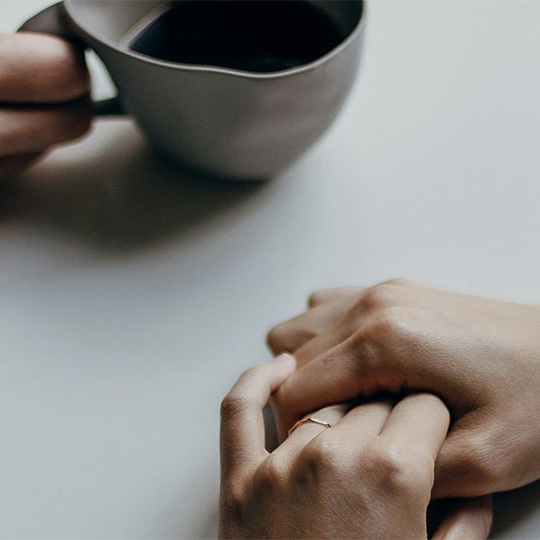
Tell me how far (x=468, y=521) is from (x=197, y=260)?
10.6 inches

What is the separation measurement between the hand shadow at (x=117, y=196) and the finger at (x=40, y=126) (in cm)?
4

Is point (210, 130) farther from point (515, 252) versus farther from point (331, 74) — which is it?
point (515, 252)

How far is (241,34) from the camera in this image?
581 millimetres

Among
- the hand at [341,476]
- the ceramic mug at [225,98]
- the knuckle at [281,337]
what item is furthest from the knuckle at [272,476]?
the ceramic mug at [225,98]

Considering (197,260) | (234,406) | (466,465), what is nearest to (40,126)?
(197,260)

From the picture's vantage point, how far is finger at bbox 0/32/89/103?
0.50m

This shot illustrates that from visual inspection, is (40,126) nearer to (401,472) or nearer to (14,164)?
(14,164)

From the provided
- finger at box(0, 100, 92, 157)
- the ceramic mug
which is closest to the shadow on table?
the ceramic mug

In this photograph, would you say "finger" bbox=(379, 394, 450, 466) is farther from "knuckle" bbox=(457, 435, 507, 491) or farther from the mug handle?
the mug handle

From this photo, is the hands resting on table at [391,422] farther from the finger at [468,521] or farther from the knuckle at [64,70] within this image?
the knuckle at [64,70]

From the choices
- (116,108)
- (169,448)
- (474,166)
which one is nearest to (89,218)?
(116,108)

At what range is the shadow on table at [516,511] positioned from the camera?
1.36 feet

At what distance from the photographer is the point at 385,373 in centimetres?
42

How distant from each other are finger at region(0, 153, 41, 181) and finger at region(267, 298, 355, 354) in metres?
0.25
